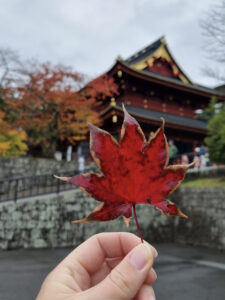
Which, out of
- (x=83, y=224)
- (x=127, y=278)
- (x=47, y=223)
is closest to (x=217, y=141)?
(x=83, y=224)

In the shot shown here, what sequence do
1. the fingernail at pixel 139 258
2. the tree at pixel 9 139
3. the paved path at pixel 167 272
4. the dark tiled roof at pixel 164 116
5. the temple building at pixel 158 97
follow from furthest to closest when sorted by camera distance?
the dark tiled roof at pixel 164 116, the temple building at pixel 158 97, the tree at pixel 9 139, the paved path at pixel 167 272, the fingernail at pixel 139 258

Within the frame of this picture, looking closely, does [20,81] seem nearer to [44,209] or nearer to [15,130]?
[15,130]

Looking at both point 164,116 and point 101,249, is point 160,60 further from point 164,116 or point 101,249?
point 101,249

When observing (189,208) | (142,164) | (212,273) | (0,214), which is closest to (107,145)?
(142,164)

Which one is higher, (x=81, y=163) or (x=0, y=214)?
(x=81, y=163)

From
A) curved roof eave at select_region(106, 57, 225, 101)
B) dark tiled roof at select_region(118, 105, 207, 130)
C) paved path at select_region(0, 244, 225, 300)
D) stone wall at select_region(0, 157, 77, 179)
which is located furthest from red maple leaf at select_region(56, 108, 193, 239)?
dark tiled roof at select_region(118, 105, 207, 130)

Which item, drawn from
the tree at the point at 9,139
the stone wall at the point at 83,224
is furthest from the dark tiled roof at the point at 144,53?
the stone wall at the point at 83,224

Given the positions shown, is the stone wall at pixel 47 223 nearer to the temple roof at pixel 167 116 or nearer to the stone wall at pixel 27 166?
the stone wall at pixel 27 166
